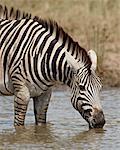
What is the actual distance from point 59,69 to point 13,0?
10168 millimetres

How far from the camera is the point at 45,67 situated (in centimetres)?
1108

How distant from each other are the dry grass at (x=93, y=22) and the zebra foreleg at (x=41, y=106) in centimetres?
389

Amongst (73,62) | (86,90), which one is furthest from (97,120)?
(73,62)

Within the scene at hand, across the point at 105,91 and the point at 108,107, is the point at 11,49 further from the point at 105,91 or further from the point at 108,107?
the point at 105,91

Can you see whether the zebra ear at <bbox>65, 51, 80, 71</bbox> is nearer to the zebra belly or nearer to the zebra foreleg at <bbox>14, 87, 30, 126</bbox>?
the zebra foreleg at <bbox>14, 87, 30, 126</bbox>

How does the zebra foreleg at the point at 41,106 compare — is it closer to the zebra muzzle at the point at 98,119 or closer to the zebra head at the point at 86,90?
the zebra head at the point at 86,90

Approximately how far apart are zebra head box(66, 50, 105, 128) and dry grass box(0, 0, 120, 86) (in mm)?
4344

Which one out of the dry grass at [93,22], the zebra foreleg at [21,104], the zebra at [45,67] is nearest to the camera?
the zebra at [45,67]

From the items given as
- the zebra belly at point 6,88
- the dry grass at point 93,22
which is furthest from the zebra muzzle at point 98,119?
the dry grass at point 93,22

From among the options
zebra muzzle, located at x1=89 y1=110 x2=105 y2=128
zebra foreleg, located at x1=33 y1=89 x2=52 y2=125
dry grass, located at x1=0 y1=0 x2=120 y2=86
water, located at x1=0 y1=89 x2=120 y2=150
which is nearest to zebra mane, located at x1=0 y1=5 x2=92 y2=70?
zebra muzzle, located at x1=89 y1=110 x2=105 y2=128

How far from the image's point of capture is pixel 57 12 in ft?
65.4

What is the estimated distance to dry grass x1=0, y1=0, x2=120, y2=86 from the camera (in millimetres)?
16234

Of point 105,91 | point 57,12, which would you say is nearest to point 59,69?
point 105,91

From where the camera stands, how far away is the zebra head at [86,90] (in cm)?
1078
